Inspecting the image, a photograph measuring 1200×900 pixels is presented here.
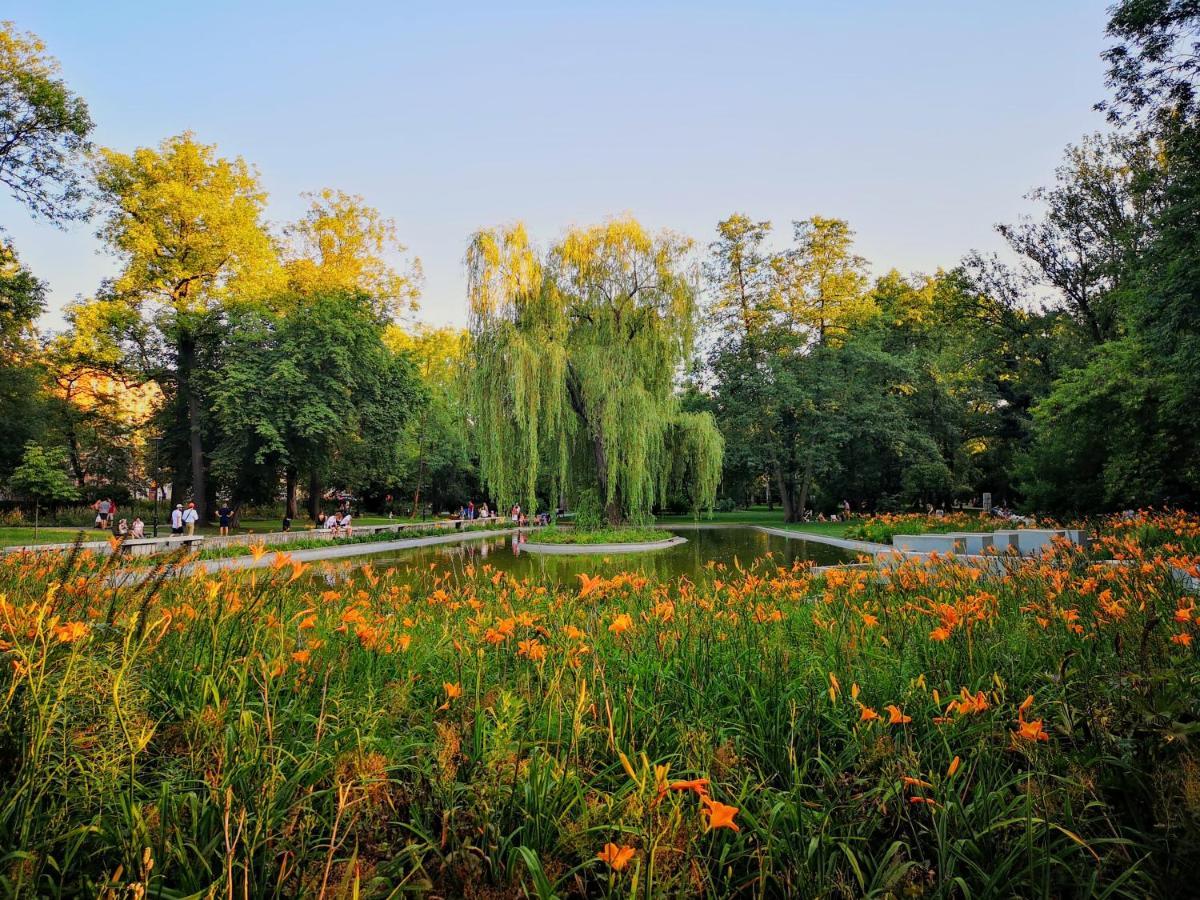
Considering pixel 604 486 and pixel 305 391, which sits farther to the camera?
pixel 305 391

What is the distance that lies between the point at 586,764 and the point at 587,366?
17.0m

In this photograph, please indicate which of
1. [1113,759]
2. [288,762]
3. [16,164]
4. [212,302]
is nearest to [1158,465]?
[1113,759]

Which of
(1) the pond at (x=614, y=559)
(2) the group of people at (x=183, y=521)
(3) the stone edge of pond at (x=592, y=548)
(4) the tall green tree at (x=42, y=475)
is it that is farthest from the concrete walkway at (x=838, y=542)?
(4) the tall green tree at (x=42, y=475)

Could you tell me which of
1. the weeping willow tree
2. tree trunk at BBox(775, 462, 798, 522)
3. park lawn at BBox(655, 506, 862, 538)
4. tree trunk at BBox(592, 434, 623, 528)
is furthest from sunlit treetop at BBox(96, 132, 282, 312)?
tree trunk at BBox(775, 462, 798, 522)

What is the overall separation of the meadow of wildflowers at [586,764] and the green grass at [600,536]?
14380 millimetres

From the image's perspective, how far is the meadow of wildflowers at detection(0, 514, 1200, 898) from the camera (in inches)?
59.4

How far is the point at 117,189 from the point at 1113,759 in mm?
34990

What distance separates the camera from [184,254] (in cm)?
2722

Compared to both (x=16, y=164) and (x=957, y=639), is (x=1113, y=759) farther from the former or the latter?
(x=16, y=164)

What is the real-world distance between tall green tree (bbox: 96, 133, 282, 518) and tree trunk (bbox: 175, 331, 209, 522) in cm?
4

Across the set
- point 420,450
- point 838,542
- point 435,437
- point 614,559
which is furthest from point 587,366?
point 435,437

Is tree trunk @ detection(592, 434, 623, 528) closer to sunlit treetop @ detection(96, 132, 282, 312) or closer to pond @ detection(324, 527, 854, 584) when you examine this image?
pond @ detection(324, 527, 854, 584)

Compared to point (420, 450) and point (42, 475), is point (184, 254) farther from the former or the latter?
point (420, 450)

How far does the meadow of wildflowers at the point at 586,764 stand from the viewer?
4.95ft
